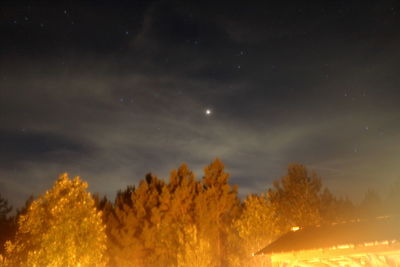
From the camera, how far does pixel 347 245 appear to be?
1273cm

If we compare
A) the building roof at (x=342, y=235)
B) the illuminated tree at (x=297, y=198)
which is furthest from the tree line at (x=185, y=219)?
the building roof at (x=342, y=235)

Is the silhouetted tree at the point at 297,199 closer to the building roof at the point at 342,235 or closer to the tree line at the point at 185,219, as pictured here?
the tree line at the point at 185,219

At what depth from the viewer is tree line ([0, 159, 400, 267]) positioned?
74.5 feet

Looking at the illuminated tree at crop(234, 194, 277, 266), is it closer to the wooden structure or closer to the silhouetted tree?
the silhouetted tree

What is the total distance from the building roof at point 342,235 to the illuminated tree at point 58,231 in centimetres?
1111

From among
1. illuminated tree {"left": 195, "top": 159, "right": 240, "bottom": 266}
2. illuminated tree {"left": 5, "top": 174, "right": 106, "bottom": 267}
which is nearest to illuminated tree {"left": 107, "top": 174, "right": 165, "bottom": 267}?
illuminated tree {"left": 195, "top": 159, "right": 240, "bottom": 266}

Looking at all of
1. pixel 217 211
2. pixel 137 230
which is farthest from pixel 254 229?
pixel 137 230

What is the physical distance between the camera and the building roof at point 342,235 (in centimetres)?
1285

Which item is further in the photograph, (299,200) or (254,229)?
(299,200)

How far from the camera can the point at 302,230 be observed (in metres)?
17.6

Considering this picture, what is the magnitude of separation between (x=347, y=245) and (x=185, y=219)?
2289cm

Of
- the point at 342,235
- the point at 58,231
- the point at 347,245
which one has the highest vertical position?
the point at 58,231

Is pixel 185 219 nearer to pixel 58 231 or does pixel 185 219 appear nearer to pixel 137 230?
pixel 137 230

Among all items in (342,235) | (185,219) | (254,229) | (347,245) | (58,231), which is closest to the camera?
(347,245)
